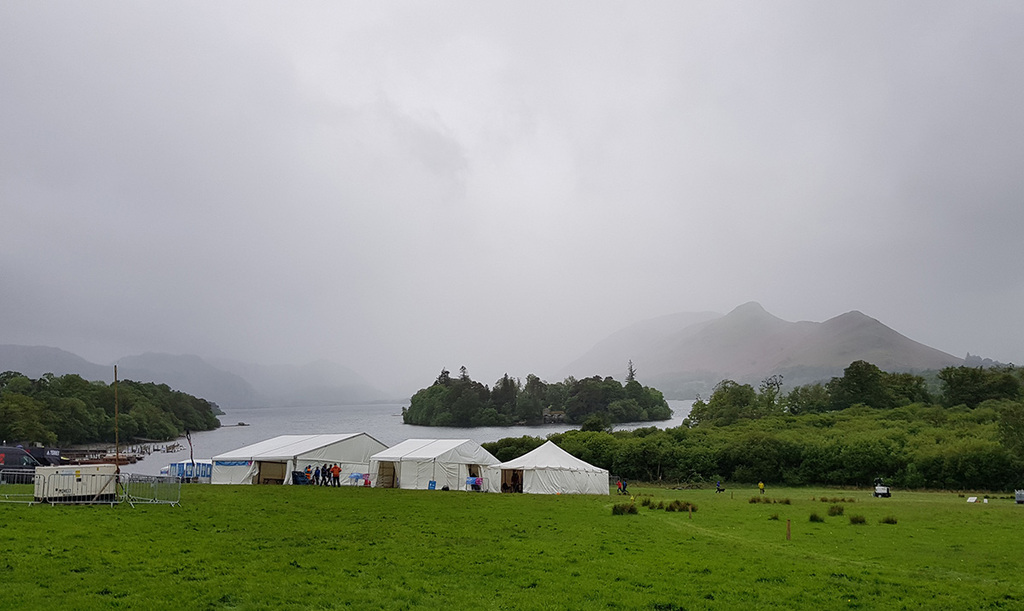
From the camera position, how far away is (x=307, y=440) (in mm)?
44625

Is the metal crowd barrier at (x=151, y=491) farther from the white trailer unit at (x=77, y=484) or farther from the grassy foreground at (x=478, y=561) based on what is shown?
the white trailer unit at (x=77, y=484)

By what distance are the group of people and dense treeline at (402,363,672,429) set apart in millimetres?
106541

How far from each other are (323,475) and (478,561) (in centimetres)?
2908

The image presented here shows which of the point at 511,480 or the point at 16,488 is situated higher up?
the point at 16,488

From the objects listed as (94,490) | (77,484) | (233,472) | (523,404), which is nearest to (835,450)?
(233,472)

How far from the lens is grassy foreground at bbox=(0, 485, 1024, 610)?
9.90 meters

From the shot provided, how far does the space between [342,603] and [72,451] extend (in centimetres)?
8901

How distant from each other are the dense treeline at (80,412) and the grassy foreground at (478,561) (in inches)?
3013

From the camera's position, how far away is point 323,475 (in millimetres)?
39438

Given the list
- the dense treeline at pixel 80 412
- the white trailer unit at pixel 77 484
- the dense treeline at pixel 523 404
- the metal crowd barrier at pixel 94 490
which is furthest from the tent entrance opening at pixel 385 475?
the dense treeline at pixel 523 404

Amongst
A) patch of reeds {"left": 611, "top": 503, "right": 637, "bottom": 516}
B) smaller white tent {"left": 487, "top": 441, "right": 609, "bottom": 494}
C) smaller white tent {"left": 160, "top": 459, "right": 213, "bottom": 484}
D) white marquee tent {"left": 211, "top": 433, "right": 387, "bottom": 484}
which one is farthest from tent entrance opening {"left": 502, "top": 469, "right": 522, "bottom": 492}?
Answer: smaller white tent {"left": 160, "top": 459, "right": 213, "bottom": 484}

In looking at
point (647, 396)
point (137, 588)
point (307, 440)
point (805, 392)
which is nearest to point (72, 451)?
point (307, 440)

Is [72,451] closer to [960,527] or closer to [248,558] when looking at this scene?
[248,558]

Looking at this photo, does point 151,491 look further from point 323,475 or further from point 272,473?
point 272,473
